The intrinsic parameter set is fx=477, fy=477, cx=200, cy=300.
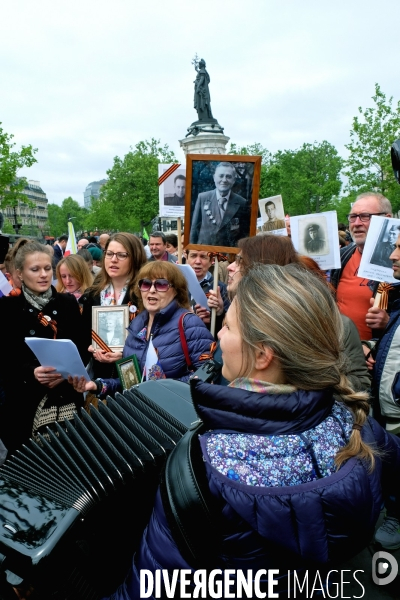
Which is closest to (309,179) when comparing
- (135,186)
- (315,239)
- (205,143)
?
(135,186)

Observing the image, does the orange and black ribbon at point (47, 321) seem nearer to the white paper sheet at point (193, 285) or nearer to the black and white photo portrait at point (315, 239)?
the white paper sheet at point (193, 285)

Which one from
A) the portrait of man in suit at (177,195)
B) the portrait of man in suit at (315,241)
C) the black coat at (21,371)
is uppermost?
the portrait of man in suit at (177,195)

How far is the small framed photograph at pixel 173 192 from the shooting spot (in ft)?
19.2

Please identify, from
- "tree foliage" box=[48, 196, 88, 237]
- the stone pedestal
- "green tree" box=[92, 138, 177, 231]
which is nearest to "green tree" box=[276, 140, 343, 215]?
"green tree" box=[92, 138, 177, 231]

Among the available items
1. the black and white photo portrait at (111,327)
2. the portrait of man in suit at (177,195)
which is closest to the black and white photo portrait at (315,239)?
the black and white photo portrait at (111,327)

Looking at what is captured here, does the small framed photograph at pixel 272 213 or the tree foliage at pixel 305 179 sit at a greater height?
the tree foliage at pixel 305 179

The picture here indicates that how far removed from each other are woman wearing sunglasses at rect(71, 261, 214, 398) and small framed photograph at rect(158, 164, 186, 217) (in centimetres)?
257

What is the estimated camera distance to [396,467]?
1.46m

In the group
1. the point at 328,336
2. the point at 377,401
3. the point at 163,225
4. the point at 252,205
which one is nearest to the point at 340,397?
the point at 328,336

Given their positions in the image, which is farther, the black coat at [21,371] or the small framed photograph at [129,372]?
the black coat at [21,371]

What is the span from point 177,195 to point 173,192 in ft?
0.20

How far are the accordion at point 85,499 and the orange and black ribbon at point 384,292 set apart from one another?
1.99m

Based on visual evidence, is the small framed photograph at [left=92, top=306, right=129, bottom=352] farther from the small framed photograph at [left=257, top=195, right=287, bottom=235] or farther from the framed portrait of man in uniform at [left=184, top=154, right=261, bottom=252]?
the small framed photograph at [left=257, top=195, right=287, bottom=235]

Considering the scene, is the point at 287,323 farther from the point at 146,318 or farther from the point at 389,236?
the point at 389,236
